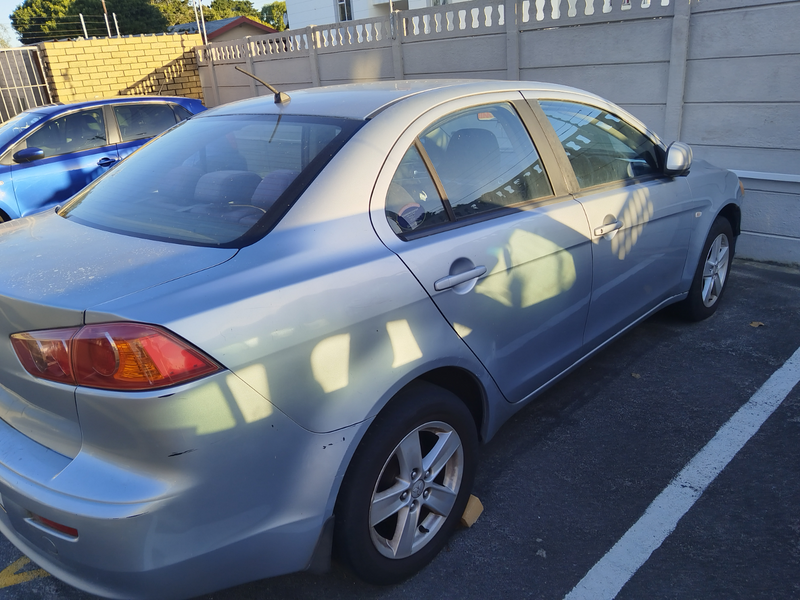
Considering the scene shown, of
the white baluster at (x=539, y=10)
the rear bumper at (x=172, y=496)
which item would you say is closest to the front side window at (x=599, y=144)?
the rear bumper at (x=172, y=496)

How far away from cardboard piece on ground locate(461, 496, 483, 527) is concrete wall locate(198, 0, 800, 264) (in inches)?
174

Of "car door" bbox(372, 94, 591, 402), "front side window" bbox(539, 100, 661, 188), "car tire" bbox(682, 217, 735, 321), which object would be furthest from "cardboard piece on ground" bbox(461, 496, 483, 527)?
"car tire" bbox(682, 217, 735, 321)

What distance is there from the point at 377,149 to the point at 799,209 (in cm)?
478

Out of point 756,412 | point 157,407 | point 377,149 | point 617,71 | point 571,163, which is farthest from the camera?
point 617,71

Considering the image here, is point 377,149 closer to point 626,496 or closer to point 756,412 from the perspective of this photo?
point 626,496

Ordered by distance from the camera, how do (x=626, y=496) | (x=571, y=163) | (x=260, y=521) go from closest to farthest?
(x=260, y=521)
(x=626, y=496)
(x=571, y=163)

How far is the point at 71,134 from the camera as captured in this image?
7.24m

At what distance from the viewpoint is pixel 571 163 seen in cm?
309

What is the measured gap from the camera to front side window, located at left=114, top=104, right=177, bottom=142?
300 inches

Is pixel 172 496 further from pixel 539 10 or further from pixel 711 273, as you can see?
pixel 539 10

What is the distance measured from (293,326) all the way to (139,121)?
22.9 ft

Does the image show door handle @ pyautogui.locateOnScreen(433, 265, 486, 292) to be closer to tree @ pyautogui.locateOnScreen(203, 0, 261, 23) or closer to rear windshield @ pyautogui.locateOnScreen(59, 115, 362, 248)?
rear windshield @ pyautogui.locateOnScreen(59, 115, 362, 248)

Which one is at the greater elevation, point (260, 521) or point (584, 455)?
point (260, 521)

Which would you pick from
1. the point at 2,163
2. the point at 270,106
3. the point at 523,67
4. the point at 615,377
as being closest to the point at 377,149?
the point at 270,106
